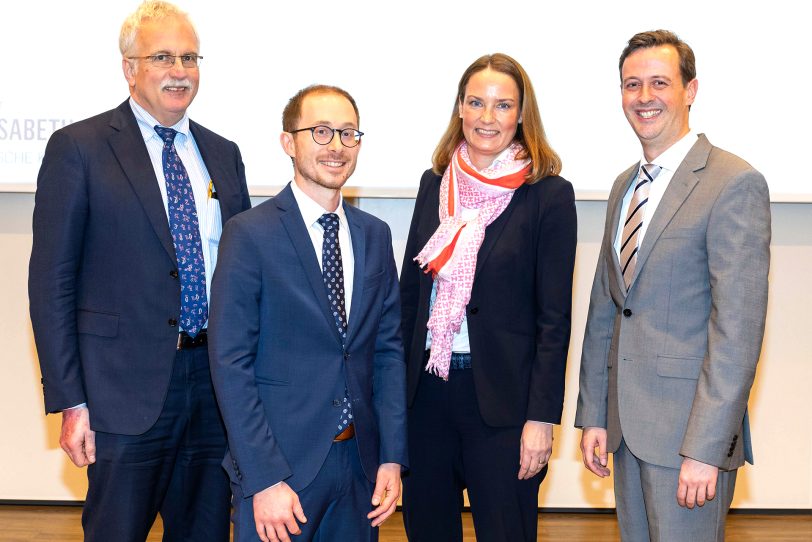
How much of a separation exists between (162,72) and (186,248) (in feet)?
1.63

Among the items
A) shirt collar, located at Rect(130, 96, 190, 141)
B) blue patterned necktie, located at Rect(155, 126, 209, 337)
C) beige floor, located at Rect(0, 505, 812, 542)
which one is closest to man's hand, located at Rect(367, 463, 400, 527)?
blue patterned necktie, located at Rect(155, 126, 209, 337)

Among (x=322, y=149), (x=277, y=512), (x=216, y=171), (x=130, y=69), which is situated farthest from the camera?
(x=216, y=171)

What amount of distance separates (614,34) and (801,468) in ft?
7.46

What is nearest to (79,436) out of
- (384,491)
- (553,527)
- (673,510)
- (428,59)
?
(384,491)

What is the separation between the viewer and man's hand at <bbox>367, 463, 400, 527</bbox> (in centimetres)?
211

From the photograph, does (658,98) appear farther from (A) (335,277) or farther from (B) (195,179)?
(B) (195,179)

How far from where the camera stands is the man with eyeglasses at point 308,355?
6.41 feet

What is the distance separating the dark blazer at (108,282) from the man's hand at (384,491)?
0.64 m

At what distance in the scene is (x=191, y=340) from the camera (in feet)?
7.78

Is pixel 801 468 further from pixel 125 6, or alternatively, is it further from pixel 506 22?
pixel 125 6

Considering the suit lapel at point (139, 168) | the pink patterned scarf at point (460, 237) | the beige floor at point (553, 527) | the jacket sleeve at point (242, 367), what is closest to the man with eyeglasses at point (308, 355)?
the jacket sleeve at point (242, 367)

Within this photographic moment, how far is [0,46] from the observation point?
12.5 ft

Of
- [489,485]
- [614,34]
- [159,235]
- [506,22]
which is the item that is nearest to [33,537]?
[159,235]

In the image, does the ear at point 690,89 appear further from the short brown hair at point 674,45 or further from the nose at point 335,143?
the nose at point 335,143
